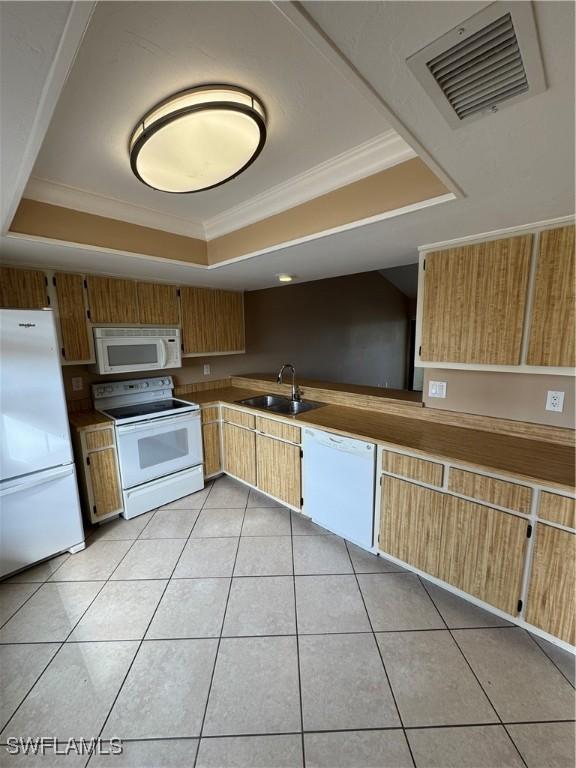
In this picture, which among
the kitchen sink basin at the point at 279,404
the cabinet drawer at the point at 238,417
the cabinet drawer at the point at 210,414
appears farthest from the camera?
the cabinet drawer at the point at 210,414

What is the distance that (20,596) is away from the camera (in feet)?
6.20

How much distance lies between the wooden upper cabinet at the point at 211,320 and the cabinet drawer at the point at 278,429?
115 cm

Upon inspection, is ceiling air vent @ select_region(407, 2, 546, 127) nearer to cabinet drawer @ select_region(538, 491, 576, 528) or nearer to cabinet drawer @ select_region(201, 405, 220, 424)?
cabinet drawer @ select_region(538, 491, 576, 528)

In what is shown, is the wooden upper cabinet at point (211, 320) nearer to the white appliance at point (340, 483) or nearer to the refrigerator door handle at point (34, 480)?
the refrigerator door handle at point (34, 480)

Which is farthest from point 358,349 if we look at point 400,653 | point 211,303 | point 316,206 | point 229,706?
point 229,706

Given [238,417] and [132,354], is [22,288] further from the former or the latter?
[238,417]

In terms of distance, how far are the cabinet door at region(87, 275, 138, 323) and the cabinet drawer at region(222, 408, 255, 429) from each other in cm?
121

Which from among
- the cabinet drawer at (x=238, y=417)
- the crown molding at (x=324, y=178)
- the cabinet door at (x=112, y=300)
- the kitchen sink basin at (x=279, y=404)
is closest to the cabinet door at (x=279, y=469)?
the cabinet drawer at (x=238, y=417)

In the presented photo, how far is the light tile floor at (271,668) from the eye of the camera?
1.19 metres

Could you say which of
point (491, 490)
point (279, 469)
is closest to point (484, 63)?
point (491, 490)

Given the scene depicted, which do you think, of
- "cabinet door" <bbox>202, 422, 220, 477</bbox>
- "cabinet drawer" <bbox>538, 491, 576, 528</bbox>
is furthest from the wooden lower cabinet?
"cabinet door" <bbox>202, 422, 220, 477</bbox>

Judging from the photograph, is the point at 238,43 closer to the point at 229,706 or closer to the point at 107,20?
the point at 107,20

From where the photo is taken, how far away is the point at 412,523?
1.89 meters

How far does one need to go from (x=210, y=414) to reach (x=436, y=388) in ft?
6.89
